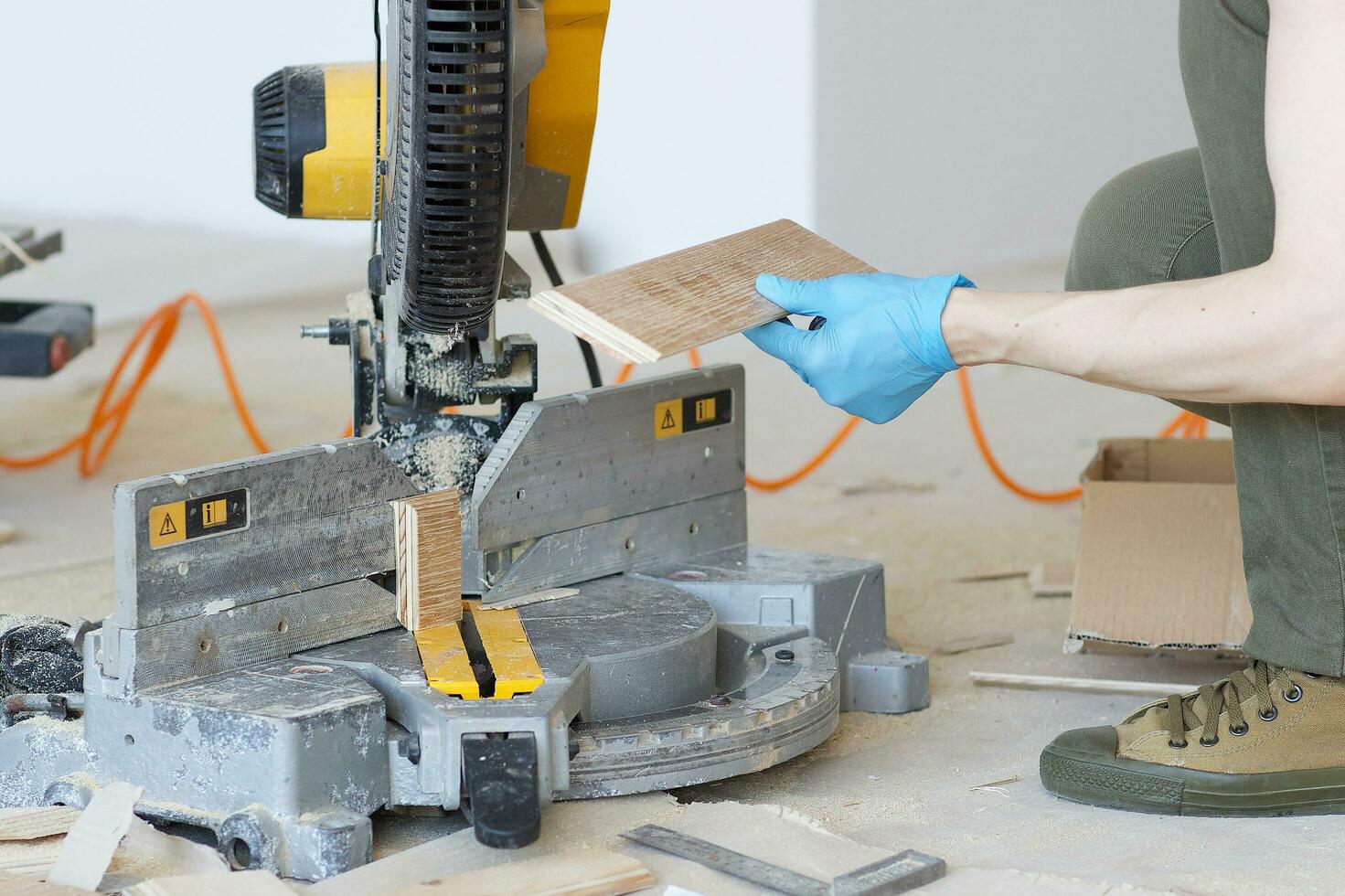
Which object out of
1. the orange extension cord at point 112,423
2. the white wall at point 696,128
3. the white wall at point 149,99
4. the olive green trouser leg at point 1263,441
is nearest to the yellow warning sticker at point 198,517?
the olive green trouser leg at point 1263,441

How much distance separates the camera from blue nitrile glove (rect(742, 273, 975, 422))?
144cm

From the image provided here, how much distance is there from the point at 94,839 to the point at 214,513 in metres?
0.31

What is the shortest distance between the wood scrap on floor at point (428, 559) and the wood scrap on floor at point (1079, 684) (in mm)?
752

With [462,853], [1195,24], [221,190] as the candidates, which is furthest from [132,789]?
[221,190]

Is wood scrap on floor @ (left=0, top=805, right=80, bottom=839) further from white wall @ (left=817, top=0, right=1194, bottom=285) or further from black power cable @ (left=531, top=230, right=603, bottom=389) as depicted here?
white wall @ (left=817, top=0, right=1194, bottom=285)

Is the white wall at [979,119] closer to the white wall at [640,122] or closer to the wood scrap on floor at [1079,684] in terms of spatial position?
the white wall at [640,122]

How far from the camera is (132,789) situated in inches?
53.4

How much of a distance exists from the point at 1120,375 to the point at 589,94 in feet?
2.17

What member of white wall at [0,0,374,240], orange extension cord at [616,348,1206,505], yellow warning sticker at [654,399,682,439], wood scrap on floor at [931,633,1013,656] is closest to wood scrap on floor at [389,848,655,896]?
yellow warning sticker at [654,399,682,439]

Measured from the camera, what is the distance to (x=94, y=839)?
1.30 metres

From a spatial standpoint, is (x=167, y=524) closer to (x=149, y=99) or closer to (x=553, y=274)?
(x=553, y=274)

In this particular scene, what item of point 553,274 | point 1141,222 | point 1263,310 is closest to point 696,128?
point 553,274

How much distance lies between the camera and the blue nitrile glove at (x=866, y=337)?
4.73ft

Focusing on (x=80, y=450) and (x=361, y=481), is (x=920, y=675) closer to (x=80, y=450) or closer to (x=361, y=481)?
(x=361, y=481)
